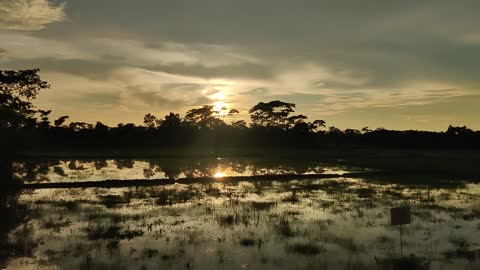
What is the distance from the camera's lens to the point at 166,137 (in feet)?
215

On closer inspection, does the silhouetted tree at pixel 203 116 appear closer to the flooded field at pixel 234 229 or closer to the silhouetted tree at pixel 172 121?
the silhouetted tree at pixel 172 121

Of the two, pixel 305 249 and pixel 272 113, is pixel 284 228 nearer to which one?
pixel 305 249

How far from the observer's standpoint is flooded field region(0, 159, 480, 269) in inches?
357

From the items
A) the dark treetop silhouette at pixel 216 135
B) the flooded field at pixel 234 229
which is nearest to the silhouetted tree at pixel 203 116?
the dark treetop silhouette at pixel 216 135

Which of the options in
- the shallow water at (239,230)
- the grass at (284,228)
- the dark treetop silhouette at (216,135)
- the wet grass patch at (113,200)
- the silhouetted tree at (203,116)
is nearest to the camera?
the shallow water at (239,230)

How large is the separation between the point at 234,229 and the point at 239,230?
0.19 meters

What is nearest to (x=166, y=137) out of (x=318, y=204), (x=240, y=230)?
Answer: (x=318, y=204)

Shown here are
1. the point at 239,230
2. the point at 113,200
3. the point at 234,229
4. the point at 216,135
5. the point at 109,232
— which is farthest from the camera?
the point at 216,135

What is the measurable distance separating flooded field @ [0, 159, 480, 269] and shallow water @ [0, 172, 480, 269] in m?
0.03

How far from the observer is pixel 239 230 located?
12039mm

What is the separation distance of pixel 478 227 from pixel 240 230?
685 centimetres

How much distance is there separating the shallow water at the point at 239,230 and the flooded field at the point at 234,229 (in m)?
0.03

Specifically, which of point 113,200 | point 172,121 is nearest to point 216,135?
point 172,121

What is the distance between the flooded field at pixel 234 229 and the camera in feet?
29.8
